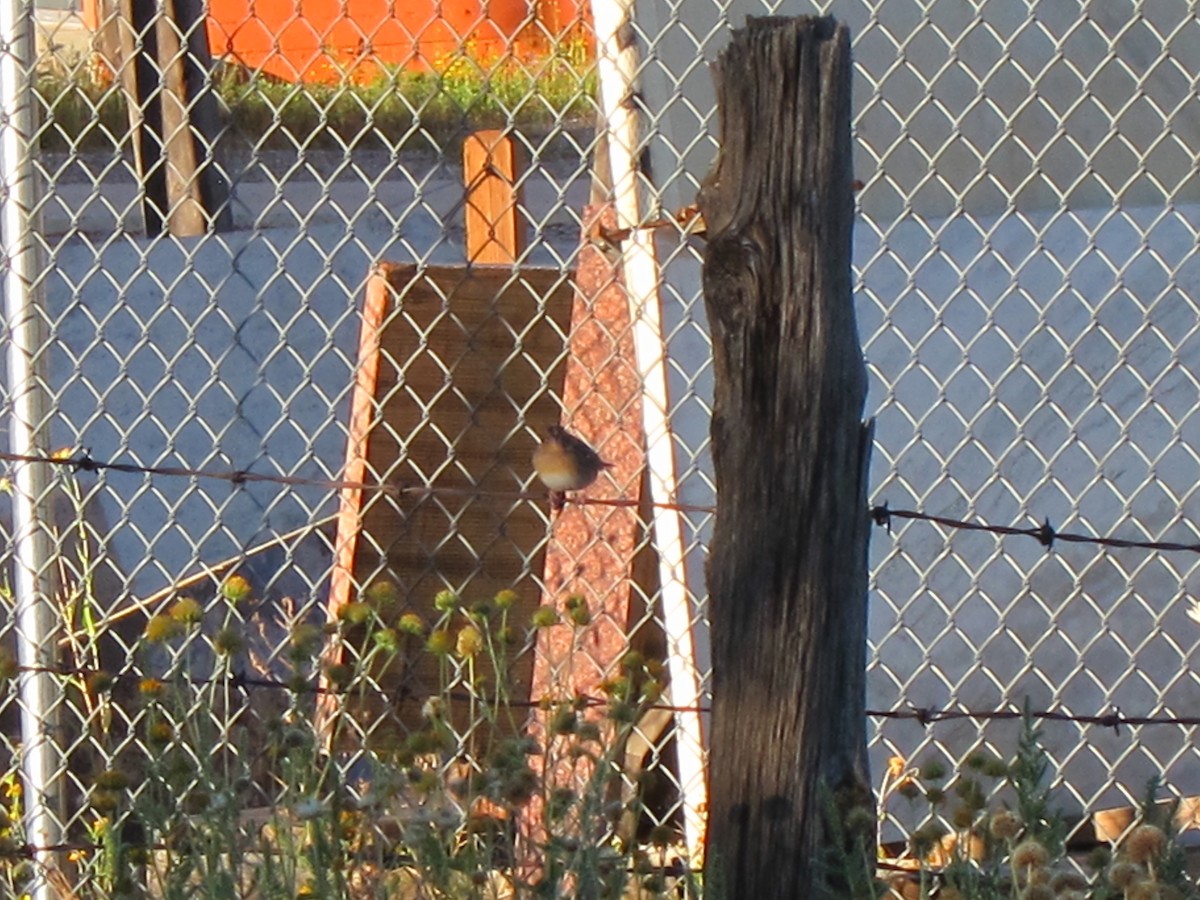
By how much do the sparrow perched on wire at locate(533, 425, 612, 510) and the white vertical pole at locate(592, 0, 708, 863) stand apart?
16cm

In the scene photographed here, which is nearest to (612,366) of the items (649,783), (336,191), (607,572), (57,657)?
(607,572)

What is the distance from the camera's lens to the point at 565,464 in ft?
11.6

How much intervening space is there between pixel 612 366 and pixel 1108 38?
138cm

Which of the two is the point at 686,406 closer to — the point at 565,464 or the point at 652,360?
the point at 652,360

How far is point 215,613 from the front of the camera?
179 inches

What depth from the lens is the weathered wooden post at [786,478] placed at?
2.01m

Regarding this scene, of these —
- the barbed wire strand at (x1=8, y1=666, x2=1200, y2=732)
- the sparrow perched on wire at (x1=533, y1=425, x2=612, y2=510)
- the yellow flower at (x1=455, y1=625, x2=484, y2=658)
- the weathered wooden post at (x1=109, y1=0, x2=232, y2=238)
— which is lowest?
the barbed wire strand at (x1=8, y1=666, x2=1200, y2=732)

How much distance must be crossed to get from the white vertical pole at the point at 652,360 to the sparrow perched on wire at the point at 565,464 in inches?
6.3

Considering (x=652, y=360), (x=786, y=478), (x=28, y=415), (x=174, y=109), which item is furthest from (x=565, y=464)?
(x=174, y=109)

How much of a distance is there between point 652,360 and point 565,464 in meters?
0.31

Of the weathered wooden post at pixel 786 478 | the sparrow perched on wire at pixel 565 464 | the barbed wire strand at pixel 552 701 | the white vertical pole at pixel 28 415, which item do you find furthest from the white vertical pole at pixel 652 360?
the weathered wooden post at pixel 786 478

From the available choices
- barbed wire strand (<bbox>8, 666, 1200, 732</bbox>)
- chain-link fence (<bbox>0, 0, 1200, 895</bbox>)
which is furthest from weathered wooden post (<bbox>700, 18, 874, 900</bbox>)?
chain-link fence (<bbox>0, 0, 1200, 895</bbox>)

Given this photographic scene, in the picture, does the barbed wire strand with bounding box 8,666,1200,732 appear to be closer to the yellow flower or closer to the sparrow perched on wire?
the yellow flower

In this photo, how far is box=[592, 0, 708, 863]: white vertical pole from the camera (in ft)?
11.6
